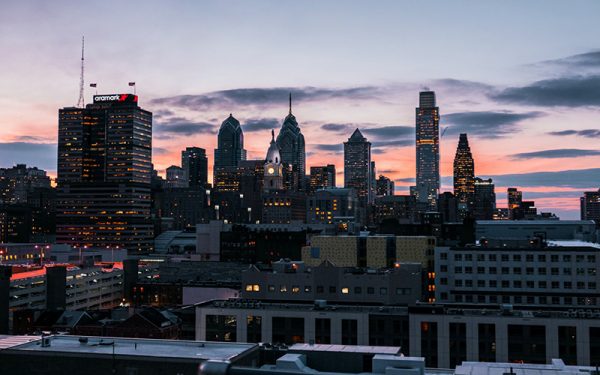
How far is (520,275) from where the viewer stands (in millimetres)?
133375

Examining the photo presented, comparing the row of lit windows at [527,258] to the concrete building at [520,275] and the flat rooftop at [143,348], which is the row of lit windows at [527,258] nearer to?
the concrete building at [520,275]

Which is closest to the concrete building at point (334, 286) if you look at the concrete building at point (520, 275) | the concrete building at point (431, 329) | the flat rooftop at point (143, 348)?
the concrete building at point (431, 329)

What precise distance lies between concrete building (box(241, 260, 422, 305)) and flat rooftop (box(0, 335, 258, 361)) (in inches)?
2494

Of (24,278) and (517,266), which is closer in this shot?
(517,266)

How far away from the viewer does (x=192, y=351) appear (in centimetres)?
4900

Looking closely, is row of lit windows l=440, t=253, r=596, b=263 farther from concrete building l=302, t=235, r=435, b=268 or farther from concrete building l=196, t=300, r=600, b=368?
concrete building l=196, t=300, r=600, b=368

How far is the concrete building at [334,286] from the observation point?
114312mm

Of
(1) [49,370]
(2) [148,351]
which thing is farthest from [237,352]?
(1) [49,370]

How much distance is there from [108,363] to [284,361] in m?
13.2

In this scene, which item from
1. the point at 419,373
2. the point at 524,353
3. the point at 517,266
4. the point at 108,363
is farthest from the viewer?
the point at 517,266

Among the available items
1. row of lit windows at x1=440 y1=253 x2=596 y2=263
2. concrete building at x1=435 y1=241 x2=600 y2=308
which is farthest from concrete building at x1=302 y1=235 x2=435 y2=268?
row of lit windows at x1=440 y1=253 x2=596 y2=263

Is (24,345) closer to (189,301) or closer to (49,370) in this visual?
(49,370)

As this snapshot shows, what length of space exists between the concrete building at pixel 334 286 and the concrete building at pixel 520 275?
23.6 metres

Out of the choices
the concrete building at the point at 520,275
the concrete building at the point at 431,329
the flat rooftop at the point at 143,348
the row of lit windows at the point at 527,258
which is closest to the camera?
the flat rooftop at the point at 143,348
